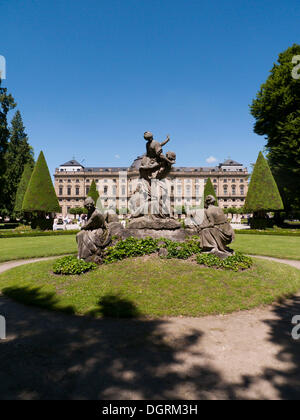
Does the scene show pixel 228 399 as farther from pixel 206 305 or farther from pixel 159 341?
pixel 206 305

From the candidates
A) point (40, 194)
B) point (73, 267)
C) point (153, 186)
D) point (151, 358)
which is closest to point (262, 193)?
point (153, 186)

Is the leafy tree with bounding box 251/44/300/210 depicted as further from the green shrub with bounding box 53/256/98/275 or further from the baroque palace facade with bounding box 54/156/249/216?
the baroque palace facade with bounding box 54/156/249/216

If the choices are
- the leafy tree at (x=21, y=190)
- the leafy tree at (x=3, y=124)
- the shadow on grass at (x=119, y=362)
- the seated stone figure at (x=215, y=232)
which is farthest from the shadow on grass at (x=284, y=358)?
the leafy tree at (x=21, y=190)

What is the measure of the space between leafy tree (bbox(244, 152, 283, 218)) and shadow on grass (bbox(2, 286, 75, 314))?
2244cm

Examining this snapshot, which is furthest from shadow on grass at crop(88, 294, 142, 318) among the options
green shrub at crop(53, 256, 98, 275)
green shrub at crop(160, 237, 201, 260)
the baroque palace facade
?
the baroque palace facade

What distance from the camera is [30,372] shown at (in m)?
2.91

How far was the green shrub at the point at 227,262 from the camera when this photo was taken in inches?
274

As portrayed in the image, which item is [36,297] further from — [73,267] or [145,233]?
[145,233]

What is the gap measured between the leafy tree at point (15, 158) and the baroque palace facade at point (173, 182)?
3448 centimetres

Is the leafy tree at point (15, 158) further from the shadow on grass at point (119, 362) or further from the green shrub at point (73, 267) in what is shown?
the shadow on grass at point (119, 362)

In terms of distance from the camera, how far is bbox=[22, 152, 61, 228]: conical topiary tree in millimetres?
24156

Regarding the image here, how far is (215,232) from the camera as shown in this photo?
7770 mm

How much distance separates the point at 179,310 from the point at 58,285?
3.21 metres
